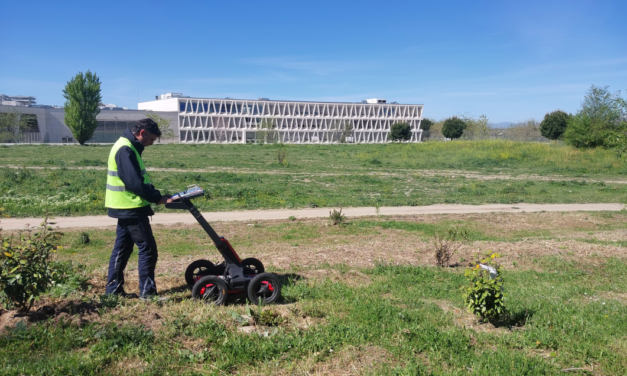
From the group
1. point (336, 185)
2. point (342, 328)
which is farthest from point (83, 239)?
point (336, 185)

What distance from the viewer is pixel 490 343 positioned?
4.79 metres

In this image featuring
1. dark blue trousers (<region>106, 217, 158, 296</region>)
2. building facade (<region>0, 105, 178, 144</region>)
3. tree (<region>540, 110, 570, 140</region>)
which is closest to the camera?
dark blue trousers (<region>106, 217, 158, 296</region>)

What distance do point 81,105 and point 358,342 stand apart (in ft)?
257

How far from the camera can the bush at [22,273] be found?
436 centimetres

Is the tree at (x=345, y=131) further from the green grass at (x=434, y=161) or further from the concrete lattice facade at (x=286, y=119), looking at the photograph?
the green grass at (x=434, y=161)

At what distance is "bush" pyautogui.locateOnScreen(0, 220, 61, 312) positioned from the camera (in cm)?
436

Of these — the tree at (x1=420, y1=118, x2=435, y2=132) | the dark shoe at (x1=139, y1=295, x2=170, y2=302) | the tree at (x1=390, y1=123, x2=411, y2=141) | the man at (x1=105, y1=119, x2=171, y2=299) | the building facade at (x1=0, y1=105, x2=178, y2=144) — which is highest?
the tree at (x1=420, y1=118, x2=435, y2=132)

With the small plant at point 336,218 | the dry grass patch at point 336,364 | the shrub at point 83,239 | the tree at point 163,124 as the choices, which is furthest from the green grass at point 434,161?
the tree at point 163,124

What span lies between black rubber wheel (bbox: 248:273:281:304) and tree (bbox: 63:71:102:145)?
75.9 metres

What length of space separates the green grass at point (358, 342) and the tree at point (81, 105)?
76028 mm

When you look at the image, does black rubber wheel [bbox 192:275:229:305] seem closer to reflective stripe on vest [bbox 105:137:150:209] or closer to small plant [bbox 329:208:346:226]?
reflective stripe on vest [bbox 105:137:150:209]

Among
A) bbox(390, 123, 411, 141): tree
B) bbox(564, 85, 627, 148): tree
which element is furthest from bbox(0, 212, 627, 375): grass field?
bbox(390, 123, 411, 141): tree

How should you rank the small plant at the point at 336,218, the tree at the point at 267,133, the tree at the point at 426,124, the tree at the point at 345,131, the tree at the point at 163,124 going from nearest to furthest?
the small plant at the point at 336,218 → the tree at the point at 163,124 → the tree at the point at 267,133 → the tree at the point at 345,131 → the tree at the point at 426,124

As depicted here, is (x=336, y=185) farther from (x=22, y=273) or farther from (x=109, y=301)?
(x=22, y=273)
